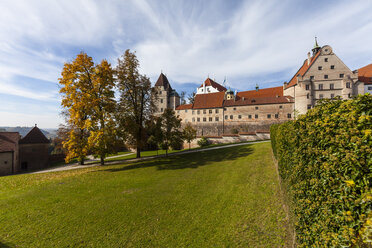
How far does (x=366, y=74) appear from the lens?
131 ft

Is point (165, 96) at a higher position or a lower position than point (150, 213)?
higher

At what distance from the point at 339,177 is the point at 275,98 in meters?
45.2

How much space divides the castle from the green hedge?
118 feet

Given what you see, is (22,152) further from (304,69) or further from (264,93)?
(304,69)

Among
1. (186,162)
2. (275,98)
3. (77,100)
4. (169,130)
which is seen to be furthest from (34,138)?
(275,98)

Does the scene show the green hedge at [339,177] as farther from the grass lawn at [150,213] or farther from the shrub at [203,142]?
the shrub at [203,142]

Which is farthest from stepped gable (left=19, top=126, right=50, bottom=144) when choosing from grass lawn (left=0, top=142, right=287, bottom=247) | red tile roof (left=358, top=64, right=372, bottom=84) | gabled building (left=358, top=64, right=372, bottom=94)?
red tile roof (left=358, top=64, right=372, bottom=84)

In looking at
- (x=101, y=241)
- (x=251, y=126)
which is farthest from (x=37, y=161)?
(x=251, y=126)

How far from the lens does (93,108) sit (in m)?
15.7

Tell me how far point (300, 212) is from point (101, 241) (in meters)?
6.91

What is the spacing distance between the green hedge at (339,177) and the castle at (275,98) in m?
35.9

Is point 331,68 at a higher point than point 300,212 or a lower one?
higher

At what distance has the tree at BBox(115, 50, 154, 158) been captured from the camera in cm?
1872

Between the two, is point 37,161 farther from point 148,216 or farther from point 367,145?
point 367,145
